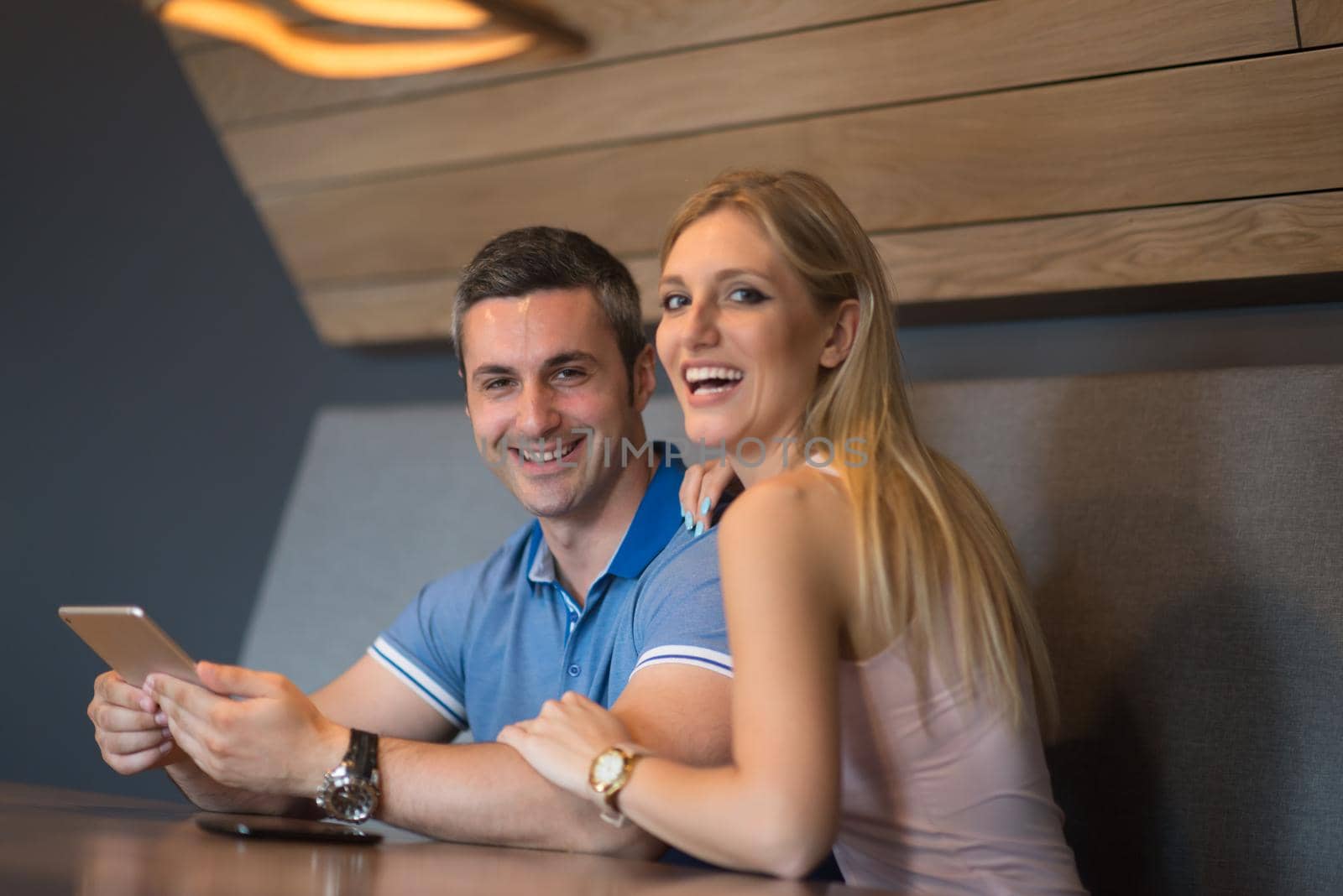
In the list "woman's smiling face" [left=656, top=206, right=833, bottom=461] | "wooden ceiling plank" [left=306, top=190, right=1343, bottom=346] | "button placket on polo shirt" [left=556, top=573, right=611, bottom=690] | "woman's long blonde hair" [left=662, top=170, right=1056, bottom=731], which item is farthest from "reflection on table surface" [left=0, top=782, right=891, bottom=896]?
"wooden ceiling plank" [left=306, top=190, right=1343, bottom=346]

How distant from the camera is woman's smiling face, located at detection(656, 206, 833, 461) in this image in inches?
53.9

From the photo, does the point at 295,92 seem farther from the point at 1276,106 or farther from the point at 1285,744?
the point at 1285,744

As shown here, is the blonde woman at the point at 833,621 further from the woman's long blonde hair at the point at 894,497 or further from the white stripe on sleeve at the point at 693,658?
the white stripe on sleeve at the point at 693,658

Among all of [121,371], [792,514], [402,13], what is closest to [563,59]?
[402,13]

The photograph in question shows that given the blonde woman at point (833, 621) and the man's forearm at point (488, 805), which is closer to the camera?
the blonde woman at point (833, 621)

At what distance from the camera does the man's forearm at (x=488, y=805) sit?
1.30m

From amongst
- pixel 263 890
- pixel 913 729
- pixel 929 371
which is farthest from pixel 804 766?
pixel 929 371

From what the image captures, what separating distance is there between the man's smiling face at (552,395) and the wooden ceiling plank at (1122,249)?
1.66 ft

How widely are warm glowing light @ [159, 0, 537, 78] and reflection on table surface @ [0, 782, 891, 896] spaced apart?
4.53 feet

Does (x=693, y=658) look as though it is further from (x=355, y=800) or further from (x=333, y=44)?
(x=333, y=44)

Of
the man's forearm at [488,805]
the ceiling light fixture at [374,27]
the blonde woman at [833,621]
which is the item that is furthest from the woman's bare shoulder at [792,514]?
the ceiling light fixture at [374,27]

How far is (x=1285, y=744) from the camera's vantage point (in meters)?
1.56

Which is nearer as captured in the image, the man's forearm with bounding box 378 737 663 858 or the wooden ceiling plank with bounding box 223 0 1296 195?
the man's forearm with bounding box 378 737 663 858

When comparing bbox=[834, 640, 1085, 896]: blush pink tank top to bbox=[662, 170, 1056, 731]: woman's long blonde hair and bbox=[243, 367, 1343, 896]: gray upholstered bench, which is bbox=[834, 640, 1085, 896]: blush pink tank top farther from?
bbox=[243, 367, 1343, 896]: gray upholstered bench
